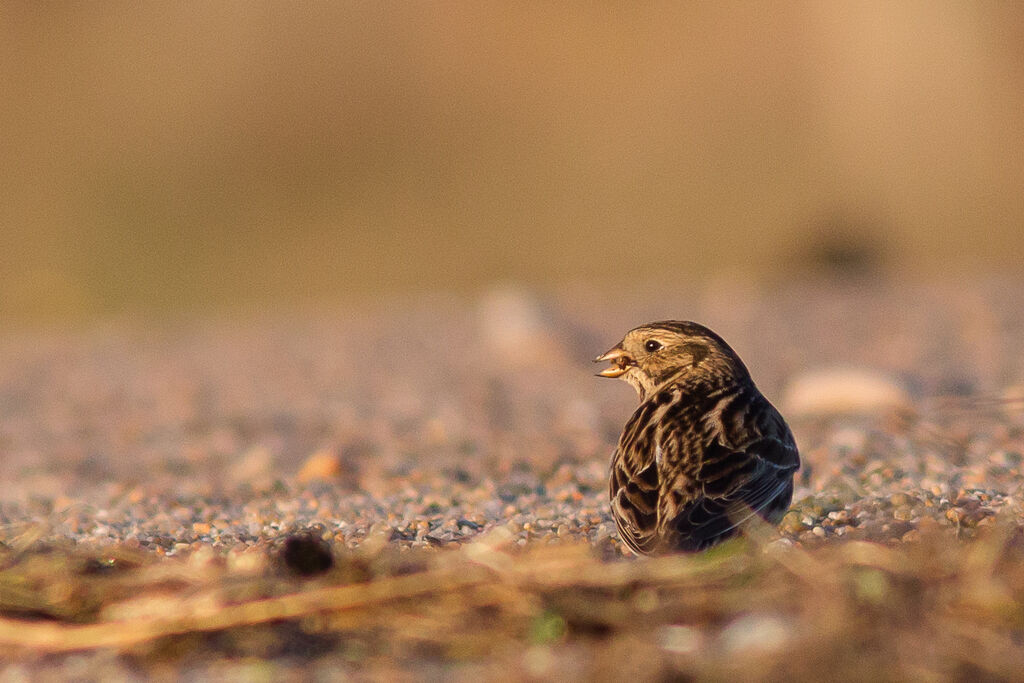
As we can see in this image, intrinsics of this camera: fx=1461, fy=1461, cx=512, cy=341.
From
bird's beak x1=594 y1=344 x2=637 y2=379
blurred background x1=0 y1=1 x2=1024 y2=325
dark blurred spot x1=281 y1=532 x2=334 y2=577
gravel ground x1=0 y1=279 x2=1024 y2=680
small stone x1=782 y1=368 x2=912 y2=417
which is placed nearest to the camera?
dark blurred spot x1=281 y1=532 x2=334 y2=577

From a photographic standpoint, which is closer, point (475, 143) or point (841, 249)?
point (841, 249)

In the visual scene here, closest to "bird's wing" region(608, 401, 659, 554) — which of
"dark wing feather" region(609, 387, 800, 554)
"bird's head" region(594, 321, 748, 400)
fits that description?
"dark wing feather" region(609, 387, 800, 554)

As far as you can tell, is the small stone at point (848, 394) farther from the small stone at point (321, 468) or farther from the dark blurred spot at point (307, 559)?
the dark blurred spot at point (307, 559)

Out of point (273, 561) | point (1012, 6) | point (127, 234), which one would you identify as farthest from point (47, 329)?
point (1012, 6)

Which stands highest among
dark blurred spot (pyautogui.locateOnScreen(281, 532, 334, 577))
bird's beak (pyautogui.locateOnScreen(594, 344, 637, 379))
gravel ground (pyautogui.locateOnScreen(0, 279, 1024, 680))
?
bird's beak (pyautogui.locateOnScreen(594, 344, 637, 379))

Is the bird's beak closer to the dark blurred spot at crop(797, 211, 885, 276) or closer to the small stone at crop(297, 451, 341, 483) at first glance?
the small stone at crop(297, 451, 341, 483)

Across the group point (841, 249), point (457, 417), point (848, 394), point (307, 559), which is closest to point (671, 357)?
point (307, 559)

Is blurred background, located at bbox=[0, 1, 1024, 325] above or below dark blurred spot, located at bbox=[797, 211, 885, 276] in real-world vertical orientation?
above

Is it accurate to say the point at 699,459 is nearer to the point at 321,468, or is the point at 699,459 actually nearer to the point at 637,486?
the point at 637,486
